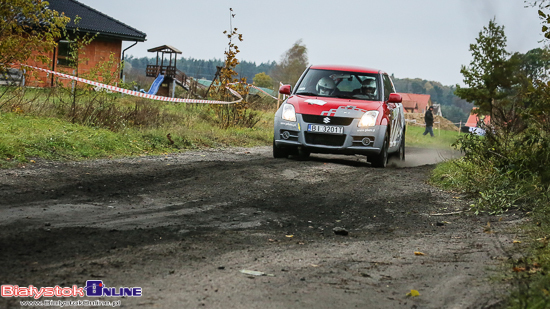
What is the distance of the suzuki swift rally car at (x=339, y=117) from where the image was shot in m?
10.5

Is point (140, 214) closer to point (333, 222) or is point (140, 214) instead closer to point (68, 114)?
point (333, 222)

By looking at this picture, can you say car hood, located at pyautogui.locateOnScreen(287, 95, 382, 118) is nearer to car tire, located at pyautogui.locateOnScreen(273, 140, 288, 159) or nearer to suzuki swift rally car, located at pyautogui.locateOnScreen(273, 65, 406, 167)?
suzuki swift rally car, located at pyautogui.locateOnScreen(273, 65, 406, 167)

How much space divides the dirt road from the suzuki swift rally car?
1.96 metres

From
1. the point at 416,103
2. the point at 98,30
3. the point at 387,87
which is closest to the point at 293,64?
the point at 416,103

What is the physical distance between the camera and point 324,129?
34.3 ft

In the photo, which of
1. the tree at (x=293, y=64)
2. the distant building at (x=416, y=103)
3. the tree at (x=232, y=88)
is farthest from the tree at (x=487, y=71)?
the distant building at (x=416, y=103)

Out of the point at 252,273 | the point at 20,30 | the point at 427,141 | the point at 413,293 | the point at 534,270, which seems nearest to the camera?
the point at 413,293

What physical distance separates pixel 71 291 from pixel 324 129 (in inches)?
297

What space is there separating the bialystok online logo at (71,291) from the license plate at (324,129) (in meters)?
7.34

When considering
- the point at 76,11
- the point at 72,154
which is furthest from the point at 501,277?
the point at 76,11

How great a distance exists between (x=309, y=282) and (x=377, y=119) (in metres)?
7.06

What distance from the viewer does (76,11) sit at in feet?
115

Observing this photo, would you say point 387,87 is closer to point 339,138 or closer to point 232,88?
point 339,138

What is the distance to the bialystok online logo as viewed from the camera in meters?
3.19
